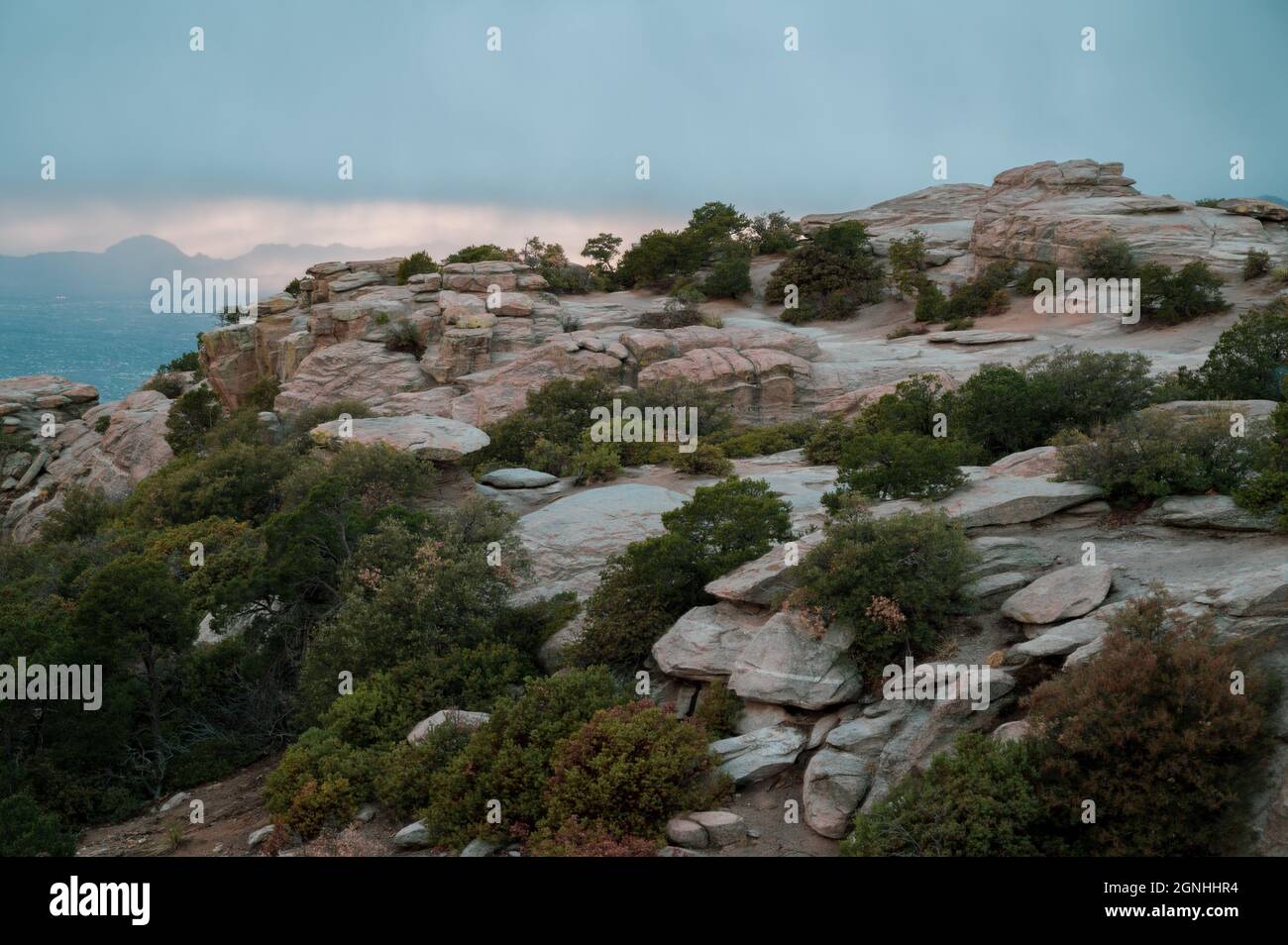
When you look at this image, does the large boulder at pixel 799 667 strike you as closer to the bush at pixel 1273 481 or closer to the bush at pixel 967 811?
the bush at pixel 967 811

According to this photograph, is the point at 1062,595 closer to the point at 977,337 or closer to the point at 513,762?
the point at 513,762

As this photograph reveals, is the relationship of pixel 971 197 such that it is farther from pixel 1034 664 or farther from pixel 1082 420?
pixel 1034 664

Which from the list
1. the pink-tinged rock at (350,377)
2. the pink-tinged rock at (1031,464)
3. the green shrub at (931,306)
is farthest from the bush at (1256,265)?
the pink-tinged rock at (350,377)

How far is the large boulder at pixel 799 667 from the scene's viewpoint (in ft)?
33.2

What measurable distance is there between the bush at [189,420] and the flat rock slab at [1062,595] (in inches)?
1245

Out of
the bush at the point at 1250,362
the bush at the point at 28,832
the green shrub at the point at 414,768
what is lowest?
the bush at the point at 28,832

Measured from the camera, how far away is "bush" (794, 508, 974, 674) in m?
10.4

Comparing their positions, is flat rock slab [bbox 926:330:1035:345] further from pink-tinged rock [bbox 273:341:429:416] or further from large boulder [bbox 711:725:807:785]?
large boulder [bbox 711:725:807:785]

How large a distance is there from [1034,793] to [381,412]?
2382cm

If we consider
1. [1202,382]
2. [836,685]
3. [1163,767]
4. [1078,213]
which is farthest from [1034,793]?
[1078,213]

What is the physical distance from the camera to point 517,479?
21.2 metres

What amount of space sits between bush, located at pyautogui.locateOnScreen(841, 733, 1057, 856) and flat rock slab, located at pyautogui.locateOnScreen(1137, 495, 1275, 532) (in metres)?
5.22

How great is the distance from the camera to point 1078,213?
1521 inches

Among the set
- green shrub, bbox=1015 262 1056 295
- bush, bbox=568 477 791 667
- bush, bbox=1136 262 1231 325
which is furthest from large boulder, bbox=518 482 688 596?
green shrub, bbox=1015 262 1056 295
